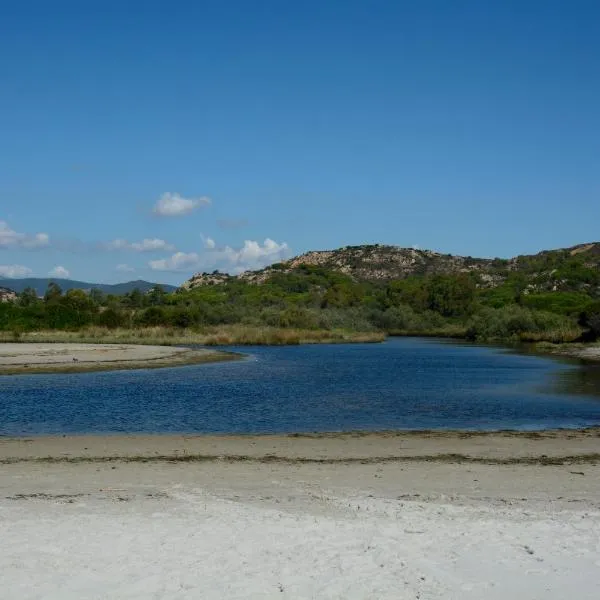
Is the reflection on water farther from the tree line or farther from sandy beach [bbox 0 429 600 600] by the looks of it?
the tree line

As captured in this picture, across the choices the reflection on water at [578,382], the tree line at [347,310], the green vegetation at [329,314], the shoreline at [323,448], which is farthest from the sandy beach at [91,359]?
the reflection on water at [578,382]

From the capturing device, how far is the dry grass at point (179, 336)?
66375 mm

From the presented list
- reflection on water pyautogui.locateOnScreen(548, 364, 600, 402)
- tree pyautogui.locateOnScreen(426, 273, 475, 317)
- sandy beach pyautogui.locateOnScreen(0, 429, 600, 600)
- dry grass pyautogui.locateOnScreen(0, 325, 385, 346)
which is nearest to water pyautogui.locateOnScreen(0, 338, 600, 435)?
reflection on water pyautogui.locateOnScreen(548, 364, 600, 402)

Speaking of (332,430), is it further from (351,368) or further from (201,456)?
(351,368)

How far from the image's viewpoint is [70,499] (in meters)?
11.2

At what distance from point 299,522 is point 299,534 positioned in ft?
1.92

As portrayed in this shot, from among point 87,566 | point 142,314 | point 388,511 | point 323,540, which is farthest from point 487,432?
point 142,314

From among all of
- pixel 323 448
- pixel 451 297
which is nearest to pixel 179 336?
pixel 323 448

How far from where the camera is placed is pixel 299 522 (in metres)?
9.88

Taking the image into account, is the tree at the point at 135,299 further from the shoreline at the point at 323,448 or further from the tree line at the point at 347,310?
the shoreline at the point at 323,448

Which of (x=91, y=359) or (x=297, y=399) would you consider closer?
(x=297, y=399)

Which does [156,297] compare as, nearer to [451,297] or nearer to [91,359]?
[451,297]

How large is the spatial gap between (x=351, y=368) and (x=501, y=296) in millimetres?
95256

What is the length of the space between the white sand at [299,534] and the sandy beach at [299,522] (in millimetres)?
28
